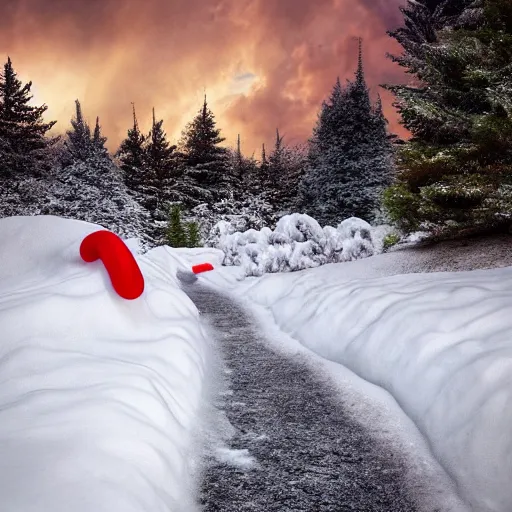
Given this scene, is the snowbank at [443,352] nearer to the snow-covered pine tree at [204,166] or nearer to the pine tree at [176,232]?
the pine tree at [176,232]

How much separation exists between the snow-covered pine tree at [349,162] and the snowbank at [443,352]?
16.1m

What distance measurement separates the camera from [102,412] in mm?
2361

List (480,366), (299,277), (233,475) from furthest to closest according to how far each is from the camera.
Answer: (299,277), (480,366), (233,475)

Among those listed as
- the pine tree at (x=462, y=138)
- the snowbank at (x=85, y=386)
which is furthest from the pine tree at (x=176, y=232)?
the snowbank at (x=85, y=386)

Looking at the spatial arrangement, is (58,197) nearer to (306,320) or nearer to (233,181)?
(233,181)

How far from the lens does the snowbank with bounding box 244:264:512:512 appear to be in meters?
2.44

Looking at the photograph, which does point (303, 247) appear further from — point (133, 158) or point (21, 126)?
point (133, 158)

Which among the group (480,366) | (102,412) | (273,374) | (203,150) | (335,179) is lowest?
(273,374)

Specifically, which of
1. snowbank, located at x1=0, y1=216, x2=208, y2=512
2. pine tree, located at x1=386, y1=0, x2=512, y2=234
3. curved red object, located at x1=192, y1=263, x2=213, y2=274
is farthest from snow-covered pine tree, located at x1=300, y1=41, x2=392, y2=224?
snowbank, located at x1=0, y1=216, x2=208, y2=512

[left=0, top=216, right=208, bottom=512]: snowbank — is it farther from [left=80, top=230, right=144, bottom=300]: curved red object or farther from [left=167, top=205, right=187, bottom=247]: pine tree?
[left=167, top=205, right=187, bottom=247]: pine tree

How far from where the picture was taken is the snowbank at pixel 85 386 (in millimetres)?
1836

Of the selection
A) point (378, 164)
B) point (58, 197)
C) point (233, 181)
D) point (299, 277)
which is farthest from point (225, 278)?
point (233, 181)

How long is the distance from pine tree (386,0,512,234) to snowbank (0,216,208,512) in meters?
6.50

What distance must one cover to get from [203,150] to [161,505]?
95.6 feet
